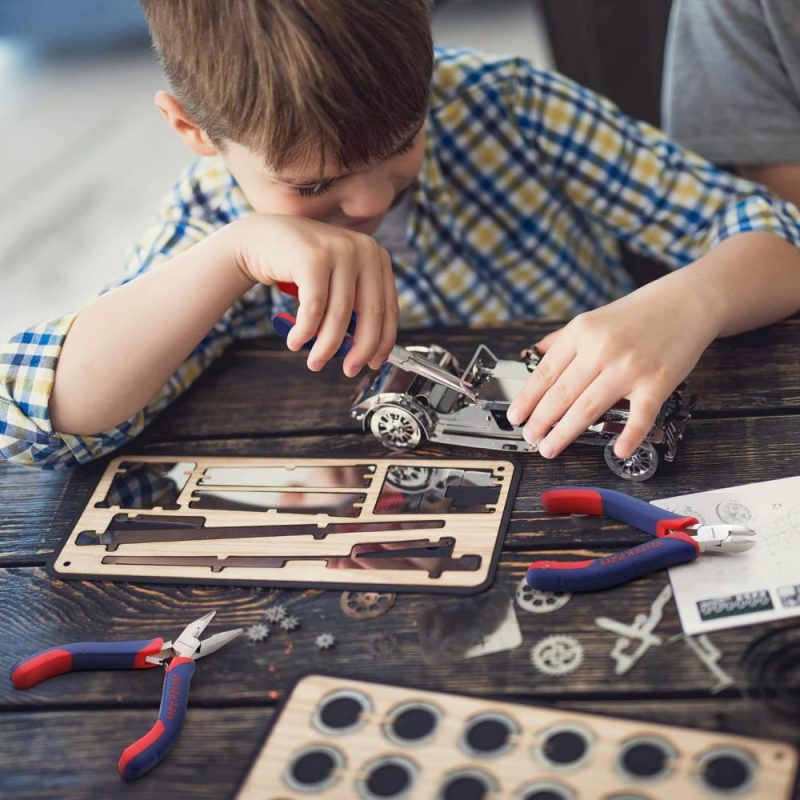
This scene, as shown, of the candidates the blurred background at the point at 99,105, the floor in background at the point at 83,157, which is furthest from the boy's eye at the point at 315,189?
the floor in background at the point at 83,157

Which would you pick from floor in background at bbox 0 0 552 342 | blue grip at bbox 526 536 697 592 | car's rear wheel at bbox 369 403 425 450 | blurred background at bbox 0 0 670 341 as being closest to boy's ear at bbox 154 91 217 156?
car's rear wheel at bbox 369 403 425 450

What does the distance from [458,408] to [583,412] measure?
0.12 meters

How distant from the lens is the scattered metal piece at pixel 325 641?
705 millimetres

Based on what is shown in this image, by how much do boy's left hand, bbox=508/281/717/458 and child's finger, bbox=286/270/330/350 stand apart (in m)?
0.19

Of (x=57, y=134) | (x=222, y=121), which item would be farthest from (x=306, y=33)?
(x=57, y=134)

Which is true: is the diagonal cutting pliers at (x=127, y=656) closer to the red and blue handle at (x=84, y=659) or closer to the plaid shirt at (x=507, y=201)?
the red and blue handle at (x=84, y=659)

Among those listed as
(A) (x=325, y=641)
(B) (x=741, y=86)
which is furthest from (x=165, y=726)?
(B) (x=741, y=86)

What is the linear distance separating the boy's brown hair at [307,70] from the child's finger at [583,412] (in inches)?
11.2

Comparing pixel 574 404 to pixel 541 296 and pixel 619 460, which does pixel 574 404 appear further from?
pixel 541 296

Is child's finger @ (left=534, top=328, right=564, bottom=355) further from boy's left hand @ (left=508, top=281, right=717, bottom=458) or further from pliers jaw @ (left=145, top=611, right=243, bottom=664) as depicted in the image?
pliers jaw @ (left=145, top=611, right=243, bottom=664)

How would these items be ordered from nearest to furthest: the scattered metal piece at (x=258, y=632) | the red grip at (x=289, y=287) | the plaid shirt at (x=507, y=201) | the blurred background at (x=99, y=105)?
the scattered metal piece at (x=258, y=632) < the red grip at (x=289, y=287) < the plaid shirt at (x=507, y=201) < the blurred background at (x=99, y=105)

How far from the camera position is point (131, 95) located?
3568 millimetres

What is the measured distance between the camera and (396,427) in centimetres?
89

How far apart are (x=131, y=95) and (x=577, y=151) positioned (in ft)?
9.26
